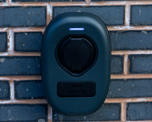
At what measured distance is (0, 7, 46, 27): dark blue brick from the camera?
0.82 m

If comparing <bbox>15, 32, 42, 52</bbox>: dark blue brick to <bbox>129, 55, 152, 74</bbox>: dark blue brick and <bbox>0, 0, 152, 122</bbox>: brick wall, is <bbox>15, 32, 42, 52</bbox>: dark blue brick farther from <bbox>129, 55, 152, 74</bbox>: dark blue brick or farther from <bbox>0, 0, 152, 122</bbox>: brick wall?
<bbox>129, 55, 152, 74</bbox>: dark blue brick

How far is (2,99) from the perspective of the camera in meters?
0.86

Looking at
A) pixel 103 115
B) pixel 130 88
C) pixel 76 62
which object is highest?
pixel 76 62

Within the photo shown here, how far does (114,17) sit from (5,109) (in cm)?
53

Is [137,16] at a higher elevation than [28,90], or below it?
higher

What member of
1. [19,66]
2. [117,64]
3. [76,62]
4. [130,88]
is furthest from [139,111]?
[19,66]

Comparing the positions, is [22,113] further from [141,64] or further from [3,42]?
[141,64]

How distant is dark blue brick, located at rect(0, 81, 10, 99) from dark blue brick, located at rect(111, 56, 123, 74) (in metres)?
0.40

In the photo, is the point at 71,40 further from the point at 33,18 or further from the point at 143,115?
the point at 143,115

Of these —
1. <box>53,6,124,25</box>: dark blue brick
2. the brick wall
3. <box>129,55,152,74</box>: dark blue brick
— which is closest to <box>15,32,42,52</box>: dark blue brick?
the brick wall

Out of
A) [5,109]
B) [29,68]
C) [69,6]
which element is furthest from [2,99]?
[69,6]

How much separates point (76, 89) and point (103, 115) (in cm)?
20

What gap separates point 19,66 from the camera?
2.77 feet

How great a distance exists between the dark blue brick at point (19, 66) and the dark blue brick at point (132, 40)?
0.30 meters
